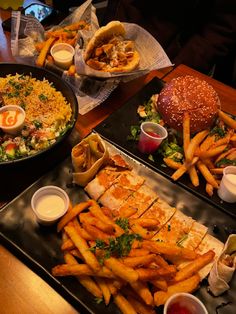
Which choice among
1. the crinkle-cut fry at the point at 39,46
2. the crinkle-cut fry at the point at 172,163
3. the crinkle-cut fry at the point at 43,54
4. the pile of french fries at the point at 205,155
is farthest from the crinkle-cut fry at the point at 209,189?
the crinkle-cut fry at the point at 39,46

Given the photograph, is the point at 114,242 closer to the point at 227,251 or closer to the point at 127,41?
the point at 227,251

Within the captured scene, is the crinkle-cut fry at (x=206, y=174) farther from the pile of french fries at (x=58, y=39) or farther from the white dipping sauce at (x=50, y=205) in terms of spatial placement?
the pile of french fries at (x=58, y=39)

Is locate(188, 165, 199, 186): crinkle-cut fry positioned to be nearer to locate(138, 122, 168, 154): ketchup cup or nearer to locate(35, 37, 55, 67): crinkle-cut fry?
locate(138, 122, 168, 154): ketchup cup

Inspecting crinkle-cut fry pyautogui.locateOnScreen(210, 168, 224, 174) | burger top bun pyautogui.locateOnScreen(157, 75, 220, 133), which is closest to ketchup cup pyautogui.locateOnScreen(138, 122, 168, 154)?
burger top bun pyautogui.locateOnScreen(157, 75, 220, 133)

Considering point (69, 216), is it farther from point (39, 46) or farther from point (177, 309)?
point (39, 46)

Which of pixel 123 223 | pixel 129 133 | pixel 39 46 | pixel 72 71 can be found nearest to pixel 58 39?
pixel 39 46

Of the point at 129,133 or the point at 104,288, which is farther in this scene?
the point at 129,133

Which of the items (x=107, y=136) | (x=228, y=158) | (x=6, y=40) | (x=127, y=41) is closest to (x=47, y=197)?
(x=107, y=136)
